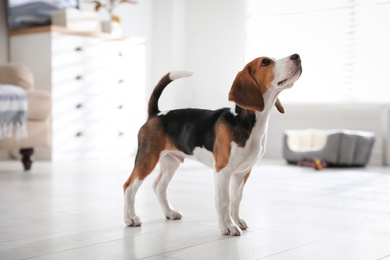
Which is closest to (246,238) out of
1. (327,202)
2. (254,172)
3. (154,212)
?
(154,212)

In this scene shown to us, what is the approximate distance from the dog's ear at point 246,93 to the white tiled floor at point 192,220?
42 centimetres

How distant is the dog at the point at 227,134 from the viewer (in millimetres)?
1869

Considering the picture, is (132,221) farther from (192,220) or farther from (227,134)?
(227,134)

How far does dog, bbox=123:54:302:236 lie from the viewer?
187cm

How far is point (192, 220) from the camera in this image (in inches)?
87.7

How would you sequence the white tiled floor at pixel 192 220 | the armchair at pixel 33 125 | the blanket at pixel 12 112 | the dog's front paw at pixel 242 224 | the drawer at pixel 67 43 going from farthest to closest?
the drawer at pixel 67 43 < the armchair at pixel 33 125 < the blanket at pixel 12 112 < the dog's front paw at pixel 242 224 < the white tiled floor at pixel 192 220

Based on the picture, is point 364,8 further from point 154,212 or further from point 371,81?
point 154,212

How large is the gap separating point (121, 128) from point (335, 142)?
6.46ft

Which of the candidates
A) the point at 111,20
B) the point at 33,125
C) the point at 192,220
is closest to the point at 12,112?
the point at 33,125

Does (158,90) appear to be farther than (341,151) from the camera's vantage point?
No

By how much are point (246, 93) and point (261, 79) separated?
0.07 m

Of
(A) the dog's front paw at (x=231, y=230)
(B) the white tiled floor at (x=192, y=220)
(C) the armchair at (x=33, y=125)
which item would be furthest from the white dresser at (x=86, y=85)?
(A) the dog's front paw at (x=231, y=230)

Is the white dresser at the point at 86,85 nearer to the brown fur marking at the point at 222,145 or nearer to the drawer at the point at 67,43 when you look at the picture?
the drawer at the point at 67,43

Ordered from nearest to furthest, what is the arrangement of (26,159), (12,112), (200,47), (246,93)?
(246,93)
(12,112)
(26,159)
(200,47)
